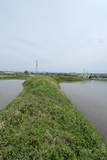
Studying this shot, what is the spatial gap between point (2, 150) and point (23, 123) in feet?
3.50

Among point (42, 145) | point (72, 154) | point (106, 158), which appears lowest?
point (106, 158)

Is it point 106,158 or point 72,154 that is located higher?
point 72,154

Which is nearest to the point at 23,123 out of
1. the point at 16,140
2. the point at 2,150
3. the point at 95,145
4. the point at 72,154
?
the point at 16,140

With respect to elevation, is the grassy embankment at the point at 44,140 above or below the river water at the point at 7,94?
above

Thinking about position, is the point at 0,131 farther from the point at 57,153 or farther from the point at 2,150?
the point at 57,153

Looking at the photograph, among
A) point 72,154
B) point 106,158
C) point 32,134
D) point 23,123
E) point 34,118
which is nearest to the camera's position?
point 72,154

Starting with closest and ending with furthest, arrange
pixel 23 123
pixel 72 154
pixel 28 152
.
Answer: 1. pixel 28 152
2. pixel 72 154
3. pixel 23 123

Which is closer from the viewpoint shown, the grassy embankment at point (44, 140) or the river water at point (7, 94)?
the grassy embankment at point (44, 140)

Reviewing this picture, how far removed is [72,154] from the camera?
97.8 inches

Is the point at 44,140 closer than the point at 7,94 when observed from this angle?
Yes

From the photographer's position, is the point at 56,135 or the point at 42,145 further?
the point at 56,135

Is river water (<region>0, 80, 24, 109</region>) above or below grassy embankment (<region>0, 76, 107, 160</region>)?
below

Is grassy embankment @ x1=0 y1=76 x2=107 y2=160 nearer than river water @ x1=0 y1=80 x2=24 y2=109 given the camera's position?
Yes

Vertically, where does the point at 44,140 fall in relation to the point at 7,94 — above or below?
above
